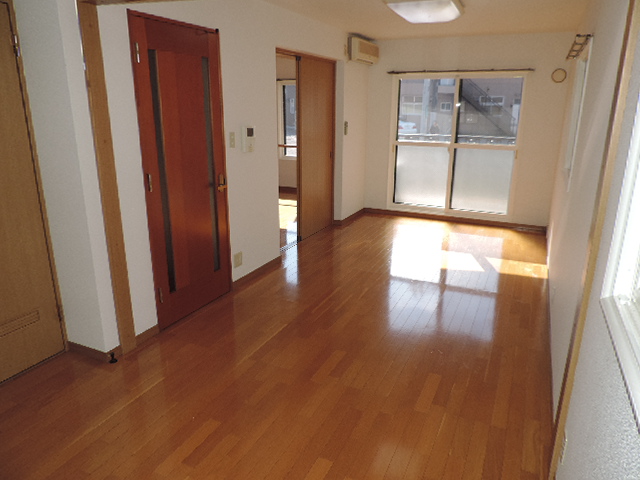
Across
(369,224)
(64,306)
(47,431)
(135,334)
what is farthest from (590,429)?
(369,224)

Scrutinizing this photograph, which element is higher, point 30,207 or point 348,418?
point 30,207

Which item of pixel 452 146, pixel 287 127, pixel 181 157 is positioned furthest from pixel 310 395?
pixel 287 127

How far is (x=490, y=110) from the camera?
6.12 meters

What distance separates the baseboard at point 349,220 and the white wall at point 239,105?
175cm

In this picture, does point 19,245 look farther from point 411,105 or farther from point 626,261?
point 411,105

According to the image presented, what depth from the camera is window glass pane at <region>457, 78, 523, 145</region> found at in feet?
19.6

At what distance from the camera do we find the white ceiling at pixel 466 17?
4.13 meters

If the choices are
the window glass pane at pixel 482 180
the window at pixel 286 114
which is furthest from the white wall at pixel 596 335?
the window at pixel 286 114

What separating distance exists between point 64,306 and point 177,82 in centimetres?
167

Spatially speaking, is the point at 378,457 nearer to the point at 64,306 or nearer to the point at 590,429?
the point at 590,429

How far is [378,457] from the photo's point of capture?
6.95 ft

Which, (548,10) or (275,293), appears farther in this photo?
(548,10)

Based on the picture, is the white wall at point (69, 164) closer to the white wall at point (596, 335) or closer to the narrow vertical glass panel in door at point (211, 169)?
the narrow vertical glass panel in door at point (211, 169)

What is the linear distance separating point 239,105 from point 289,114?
4.78m
